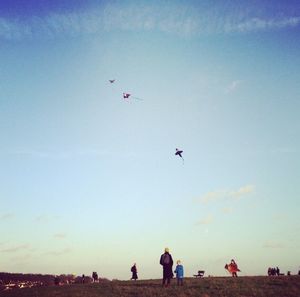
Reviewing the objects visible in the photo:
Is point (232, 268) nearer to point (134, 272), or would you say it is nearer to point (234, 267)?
point (234, 267)

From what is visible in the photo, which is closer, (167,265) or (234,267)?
(167,265)

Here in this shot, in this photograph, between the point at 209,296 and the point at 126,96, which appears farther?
the point at 126,96

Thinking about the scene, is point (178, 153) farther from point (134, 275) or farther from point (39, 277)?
point (39, 277)

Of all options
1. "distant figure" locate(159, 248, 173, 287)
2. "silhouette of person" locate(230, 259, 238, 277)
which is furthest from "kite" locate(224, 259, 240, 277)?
"distant figure" locate(159, 248, 173, 287)

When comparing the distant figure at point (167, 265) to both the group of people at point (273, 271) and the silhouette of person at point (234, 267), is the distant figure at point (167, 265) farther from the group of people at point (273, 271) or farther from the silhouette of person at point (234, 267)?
the group of people at point (273, 271)

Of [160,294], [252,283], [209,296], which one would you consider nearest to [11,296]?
[160,294]

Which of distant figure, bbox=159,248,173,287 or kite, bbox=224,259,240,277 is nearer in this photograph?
distant figure, bbox=159,248,173,287

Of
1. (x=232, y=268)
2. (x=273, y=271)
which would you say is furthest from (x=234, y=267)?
(x=273, y=271)

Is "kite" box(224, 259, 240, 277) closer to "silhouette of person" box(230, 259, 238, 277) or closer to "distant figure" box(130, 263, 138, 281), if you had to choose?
"silhouette of person" box(230, 259, 238, 277)

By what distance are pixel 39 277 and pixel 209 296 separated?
88419 millimetres

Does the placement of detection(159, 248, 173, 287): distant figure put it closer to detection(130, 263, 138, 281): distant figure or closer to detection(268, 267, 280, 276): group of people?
detection(130, 263, 138, 281): distant figure

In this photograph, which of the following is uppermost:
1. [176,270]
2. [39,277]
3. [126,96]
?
[126,96]

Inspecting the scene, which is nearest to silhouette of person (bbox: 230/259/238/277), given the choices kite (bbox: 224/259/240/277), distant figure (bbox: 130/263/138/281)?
kite (bbox: 224/259/240/277)

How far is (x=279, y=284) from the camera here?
24.0 meters
